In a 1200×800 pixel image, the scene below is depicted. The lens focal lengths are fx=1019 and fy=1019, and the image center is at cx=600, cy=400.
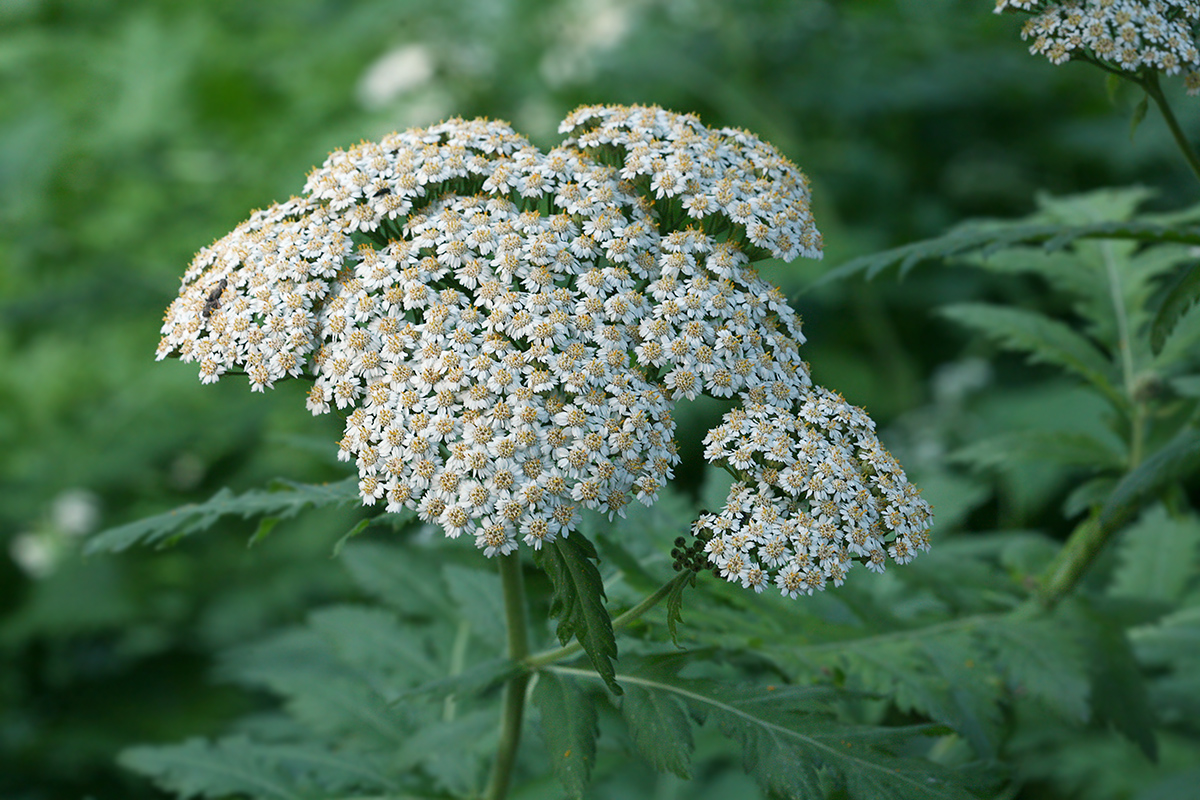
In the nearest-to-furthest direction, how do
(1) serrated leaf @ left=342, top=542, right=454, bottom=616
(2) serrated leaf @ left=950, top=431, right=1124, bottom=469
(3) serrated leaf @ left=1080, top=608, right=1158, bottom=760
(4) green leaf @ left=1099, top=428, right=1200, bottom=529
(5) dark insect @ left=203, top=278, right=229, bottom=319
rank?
(5) dark insect @ left=203, top=278, right=229, bottom=319
(4) green leaf @ left=1099, top=428, right=1200, bottom=529
(3) serrated leaf @ left=1080, top=608, right=1158, bottom=760
(2) serrated leaf @ left=950, top=431, right=1124, bottom=469
(1) serrated leaf @ left=342, top=542, right=454, bottom=616

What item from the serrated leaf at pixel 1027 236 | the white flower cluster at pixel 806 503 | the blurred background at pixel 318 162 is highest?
the blurred background at pixel 318 162

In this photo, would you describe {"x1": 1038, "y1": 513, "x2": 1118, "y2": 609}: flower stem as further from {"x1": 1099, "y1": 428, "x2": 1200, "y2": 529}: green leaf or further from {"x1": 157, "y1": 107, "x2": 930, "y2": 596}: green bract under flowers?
{"x1": 157, "y1": 107, "x2": 930, "y2": 596}: green bract under flowers

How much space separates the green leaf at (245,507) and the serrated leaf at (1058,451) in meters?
1.77

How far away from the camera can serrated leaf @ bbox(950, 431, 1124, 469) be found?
2836 millimetres

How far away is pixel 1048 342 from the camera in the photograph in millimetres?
2910

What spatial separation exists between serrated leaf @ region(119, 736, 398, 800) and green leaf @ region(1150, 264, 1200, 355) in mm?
2079

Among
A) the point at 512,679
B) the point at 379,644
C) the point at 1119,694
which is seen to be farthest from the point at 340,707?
the point at 1119,694

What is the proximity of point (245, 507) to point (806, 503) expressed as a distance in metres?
1.20

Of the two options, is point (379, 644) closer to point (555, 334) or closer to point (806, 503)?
point (555, 334)

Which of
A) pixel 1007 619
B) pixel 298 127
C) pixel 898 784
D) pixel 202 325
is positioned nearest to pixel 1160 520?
pixel 1007 619

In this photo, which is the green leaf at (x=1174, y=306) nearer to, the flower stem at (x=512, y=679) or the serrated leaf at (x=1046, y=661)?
the serrated leaf at (x=1046, y=661)

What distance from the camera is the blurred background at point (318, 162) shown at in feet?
17.9

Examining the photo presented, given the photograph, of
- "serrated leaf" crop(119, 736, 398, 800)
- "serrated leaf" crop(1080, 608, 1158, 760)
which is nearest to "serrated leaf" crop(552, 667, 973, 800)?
"serrated leaf" crop(1080, 608, 1158, 760)

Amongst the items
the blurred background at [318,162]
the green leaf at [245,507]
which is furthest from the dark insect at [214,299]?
the blurred background at [318,162]
